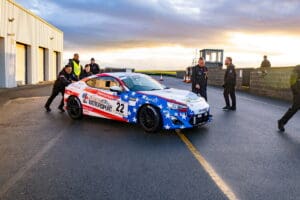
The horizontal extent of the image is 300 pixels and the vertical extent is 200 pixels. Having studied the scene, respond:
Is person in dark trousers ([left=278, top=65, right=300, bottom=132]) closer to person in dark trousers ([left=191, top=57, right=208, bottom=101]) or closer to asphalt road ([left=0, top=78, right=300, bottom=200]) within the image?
asphalt road ([left=0, top=78, right=300, bottom=200])

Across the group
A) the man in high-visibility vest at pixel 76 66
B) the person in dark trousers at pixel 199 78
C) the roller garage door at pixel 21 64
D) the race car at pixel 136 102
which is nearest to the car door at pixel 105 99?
the race car at pixel 136 102

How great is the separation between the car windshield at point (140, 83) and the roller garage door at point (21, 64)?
19.0 metres

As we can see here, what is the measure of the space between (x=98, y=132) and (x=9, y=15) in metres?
18.6

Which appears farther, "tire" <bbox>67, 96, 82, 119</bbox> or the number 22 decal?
"tire" <bbox>67, 96, 82, 119</bbox>

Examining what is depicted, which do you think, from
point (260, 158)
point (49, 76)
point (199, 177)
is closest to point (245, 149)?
point (260, 158)

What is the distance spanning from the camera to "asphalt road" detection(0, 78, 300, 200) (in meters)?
4.28

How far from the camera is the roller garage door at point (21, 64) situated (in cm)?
2598

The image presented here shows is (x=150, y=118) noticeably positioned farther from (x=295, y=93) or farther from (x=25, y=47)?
(x=25, y=47)

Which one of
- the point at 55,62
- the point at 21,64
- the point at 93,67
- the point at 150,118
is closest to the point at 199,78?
the point at 150,118

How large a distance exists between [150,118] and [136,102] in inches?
21.6

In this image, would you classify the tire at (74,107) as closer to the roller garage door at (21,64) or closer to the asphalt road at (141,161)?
the asphalt road at (141,161)

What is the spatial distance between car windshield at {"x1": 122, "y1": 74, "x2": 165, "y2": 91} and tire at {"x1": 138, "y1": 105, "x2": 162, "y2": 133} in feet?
2.46

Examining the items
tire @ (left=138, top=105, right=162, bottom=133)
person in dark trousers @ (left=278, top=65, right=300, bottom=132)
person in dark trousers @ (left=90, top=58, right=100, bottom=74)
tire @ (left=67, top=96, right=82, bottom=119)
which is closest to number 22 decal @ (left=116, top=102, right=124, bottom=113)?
tire @ (left=138, top=105, right=162, bottom=133)

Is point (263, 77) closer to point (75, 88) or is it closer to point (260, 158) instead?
Answer: point (75, 88)
